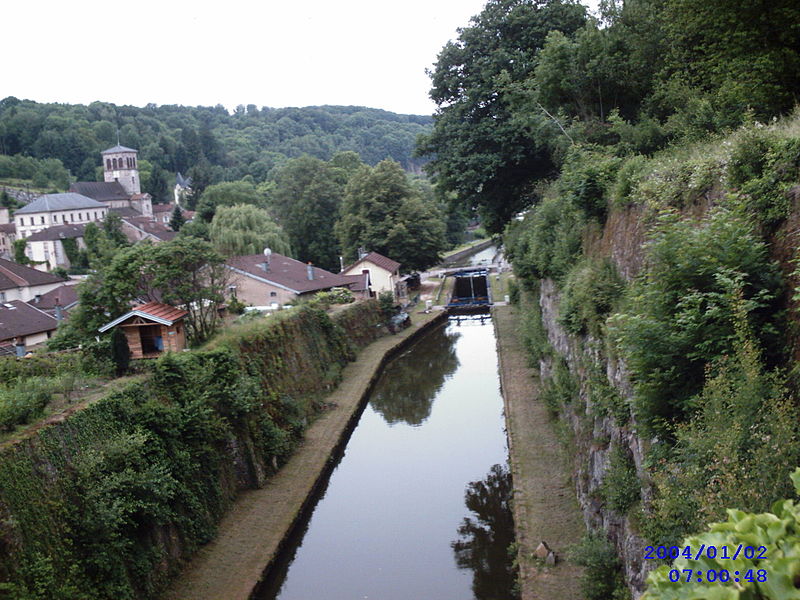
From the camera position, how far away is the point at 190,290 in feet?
65.8

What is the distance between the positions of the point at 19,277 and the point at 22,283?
830 millimetres

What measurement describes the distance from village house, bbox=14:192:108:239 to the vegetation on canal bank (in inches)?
2899

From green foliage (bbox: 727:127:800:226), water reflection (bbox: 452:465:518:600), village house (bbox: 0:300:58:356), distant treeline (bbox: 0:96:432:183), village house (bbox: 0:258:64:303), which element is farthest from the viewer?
distant treeline (bbox: 0:96:432:183)

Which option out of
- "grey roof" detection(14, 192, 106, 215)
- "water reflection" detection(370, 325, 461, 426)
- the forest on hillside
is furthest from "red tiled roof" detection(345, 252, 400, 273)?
"grey roof" detection(14, 192, 106, 215)

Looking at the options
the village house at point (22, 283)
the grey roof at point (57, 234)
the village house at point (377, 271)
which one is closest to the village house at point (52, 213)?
the grey roof at point (57, 234)

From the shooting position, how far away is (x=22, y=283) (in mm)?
46375

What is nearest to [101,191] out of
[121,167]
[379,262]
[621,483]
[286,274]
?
[121,167]

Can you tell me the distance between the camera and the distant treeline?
12481 cm

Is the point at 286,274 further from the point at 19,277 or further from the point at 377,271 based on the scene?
the point at 19,277

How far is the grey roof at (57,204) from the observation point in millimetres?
80831

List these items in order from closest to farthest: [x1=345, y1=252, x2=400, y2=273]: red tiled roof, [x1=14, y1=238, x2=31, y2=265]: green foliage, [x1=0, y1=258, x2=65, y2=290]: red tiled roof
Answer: [x1=345, y1=252, x2=400, y2=273]: red tiled roof → [x1=0, y1=258, x2=65, y2=290]: red tiled roof → [x1=14, y1=238, x2=31, y2=265]: green foliage

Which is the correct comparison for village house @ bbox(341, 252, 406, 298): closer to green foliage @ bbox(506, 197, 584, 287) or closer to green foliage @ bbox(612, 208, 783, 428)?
green foliage @ bbox(506, 197, 584, 287)

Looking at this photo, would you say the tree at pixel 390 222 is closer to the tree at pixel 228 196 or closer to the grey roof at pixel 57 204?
the tree at pixel 228 196

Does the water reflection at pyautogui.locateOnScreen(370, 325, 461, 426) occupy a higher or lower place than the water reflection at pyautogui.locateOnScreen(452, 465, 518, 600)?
higher
